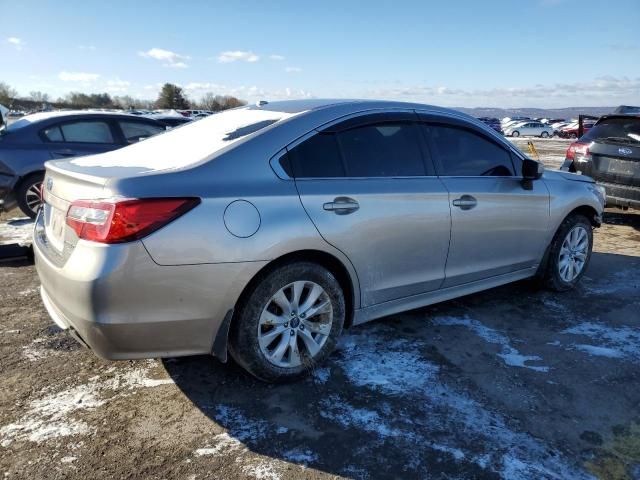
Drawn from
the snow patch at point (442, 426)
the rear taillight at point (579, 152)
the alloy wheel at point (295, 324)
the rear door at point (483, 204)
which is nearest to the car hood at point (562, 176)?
the rear door at point (483, 204)

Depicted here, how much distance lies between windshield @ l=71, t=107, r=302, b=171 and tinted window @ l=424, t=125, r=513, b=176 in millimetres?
1212

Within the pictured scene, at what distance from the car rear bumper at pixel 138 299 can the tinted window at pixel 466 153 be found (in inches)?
69.9

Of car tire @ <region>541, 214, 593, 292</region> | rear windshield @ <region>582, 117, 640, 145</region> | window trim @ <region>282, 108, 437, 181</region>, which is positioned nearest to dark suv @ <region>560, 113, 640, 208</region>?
rear windshield @ <region>582, 117, 640, 145</region>

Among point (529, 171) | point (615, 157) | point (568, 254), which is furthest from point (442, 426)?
point (615, 157)

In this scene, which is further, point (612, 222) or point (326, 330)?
point (612, 222)

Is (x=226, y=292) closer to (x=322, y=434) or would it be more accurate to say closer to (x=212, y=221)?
(x=212, y=221)

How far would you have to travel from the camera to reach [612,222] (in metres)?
8.13

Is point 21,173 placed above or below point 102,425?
above

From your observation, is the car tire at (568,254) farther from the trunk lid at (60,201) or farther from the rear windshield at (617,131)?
the trunk lid at (60,201)

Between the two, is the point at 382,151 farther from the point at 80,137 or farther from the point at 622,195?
the point at 80,137

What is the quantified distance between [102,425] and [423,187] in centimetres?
241

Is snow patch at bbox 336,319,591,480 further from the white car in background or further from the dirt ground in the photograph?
the white car in background

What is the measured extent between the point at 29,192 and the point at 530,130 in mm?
51149

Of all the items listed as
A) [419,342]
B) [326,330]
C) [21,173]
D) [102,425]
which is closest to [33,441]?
[102,425]
